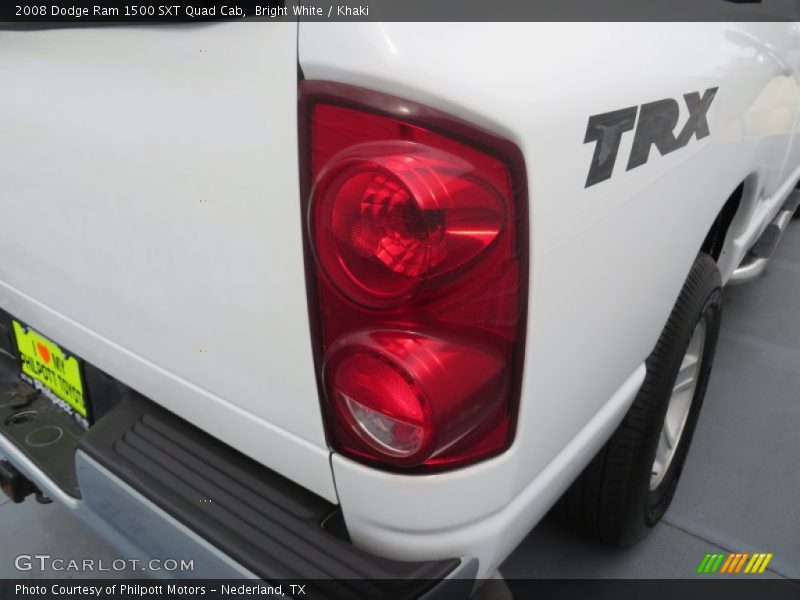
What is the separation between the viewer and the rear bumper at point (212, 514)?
106 centimetres

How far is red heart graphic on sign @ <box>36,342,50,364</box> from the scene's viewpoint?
5.38 ft

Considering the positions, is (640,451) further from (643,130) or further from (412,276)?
(412,276)

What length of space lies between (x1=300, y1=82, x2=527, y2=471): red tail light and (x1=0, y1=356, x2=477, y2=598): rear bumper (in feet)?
0.58

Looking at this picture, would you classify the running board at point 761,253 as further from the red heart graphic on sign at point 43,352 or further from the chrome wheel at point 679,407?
the red heart graphic on sign at point 43,352

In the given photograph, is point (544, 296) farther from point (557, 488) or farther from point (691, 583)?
point (691, 583)

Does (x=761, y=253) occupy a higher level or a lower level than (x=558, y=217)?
lower

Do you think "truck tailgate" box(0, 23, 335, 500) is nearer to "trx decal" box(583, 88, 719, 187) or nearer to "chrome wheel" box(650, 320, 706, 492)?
"trx decal" box(583, 88, 719, 187)

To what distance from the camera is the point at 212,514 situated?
3.82 ft

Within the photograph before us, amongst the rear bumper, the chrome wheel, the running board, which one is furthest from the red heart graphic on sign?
the running board

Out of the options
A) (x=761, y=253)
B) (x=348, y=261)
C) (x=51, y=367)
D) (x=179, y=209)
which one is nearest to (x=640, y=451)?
(x=348, y=261)

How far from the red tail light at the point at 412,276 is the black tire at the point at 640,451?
771 millimetres

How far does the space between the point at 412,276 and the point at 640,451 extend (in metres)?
1.07

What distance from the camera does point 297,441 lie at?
1.12 meters

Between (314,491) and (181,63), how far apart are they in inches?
27.5
